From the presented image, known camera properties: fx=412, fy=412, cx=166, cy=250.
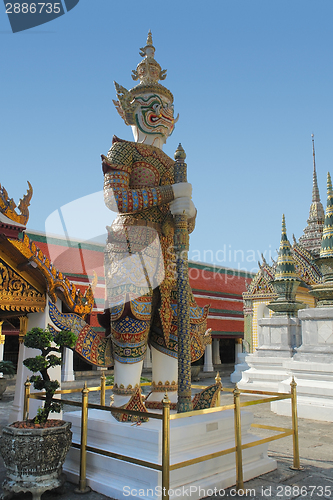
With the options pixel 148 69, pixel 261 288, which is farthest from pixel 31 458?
pixel 261 288

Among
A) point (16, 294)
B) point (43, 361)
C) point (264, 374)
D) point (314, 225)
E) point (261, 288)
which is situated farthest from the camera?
point (314, 225)

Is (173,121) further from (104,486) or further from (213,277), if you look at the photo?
(213,277)

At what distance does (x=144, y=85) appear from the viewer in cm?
440

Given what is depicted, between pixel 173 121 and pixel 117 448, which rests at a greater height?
pixel 173 121

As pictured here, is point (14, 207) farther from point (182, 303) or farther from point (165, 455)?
point (165, 455)

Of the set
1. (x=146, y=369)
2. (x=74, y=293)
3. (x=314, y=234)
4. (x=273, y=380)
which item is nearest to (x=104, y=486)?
(x=74, y=293)

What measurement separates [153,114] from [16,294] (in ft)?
8.51

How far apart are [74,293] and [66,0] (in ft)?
10.8

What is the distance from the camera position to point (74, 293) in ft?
16.8

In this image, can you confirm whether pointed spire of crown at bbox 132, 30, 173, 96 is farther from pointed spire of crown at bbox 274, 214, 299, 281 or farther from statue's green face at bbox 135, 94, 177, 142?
pointed spire of crown at bbox 274, 214, 299, 281

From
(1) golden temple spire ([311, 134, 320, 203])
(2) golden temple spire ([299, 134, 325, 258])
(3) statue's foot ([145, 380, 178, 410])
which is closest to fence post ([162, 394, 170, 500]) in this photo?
(3) statue's foot ([145, 380, 178, 410])

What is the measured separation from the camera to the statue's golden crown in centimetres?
438

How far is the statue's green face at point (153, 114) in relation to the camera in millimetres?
4387

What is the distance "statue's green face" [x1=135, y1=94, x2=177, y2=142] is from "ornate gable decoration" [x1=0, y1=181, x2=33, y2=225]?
1612 mm
